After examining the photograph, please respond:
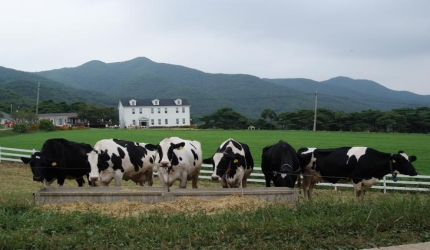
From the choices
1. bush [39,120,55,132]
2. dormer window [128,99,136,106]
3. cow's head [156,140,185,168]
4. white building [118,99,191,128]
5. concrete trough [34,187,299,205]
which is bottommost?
concrete trough [34,187,299,205]

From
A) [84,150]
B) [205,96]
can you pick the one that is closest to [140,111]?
[205,96]

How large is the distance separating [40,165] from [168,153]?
11.7ft

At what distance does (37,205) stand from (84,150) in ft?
13.8

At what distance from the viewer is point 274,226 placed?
6.56 metres

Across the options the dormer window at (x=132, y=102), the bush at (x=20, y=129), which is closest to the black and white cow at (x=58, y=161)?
the bush at (x=20, y=129)

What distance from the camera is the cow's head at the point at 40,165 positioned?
11.9 meters

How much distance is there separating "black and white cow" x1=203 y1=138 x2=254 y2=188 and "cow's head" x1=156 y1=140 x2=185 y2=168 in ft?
2.71

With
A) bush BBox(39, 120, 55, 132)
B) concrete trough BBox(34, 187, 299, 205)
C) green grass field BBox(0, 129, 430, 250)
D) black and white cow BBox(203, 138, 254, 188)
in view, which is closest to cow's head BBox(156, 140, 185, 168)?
black and white cow BBox(203, 138, 254, 188)

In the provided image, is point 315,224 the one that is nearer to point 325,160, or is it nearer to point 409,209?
point 409,209

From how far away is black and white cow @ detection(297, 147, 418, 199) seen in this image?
479 inches

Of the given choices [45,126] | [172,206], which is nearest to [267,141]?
[45,126]

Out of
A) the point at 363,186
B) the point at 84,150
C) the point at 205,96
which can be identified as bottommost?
the point at 363,186

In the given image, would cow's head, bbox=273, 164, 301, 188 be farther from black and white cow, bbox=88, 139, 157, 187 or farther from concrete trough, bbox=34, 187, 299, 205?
black and white cow, bbox=88, 139, 157, 187

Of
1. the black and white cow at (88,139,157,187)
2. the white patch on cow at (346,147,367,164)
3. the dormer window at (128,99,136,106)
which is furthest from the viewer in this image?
the dormer window at (128,99,136,106)
